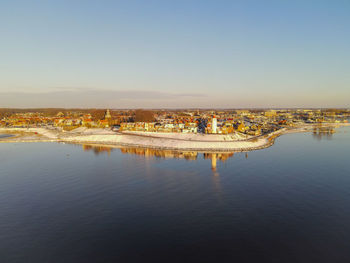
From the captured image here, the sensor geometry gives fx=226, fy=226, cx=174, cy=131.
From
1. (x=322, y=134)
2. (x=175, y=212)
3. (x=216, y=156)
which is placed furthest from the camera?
(x=322, y=134)

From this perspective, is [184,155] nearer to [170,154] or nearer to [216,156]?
[170,154]

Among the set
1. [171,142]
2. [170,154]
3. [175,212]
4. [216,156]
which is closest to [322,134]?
[216,156]

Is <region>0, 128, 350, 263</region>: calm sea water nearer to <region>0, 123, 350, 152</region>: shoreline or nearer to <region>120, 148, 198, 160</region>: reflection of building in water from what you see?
<region>120, 148, 198, 160</region>: reflection of building in water

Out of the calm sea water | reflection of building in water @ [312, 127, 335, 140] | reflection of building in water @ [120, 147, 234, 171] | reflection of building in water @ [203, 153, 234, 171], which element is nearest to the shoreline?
reflection of building in water @ [120, 147, 234, 171]

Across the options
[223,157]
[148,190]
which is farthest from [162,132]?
[148,190]

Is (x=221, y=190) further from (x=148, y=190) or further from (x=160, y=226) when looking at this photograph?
(x=160, y=226)

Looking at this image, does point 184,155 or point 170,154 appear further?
point 170,154

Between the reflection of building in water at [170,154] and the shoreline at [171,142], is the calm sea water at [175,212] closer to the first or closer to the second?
the reflection of building in water at [170,154]

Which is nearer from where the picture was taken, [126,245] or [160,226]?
[126,245]
